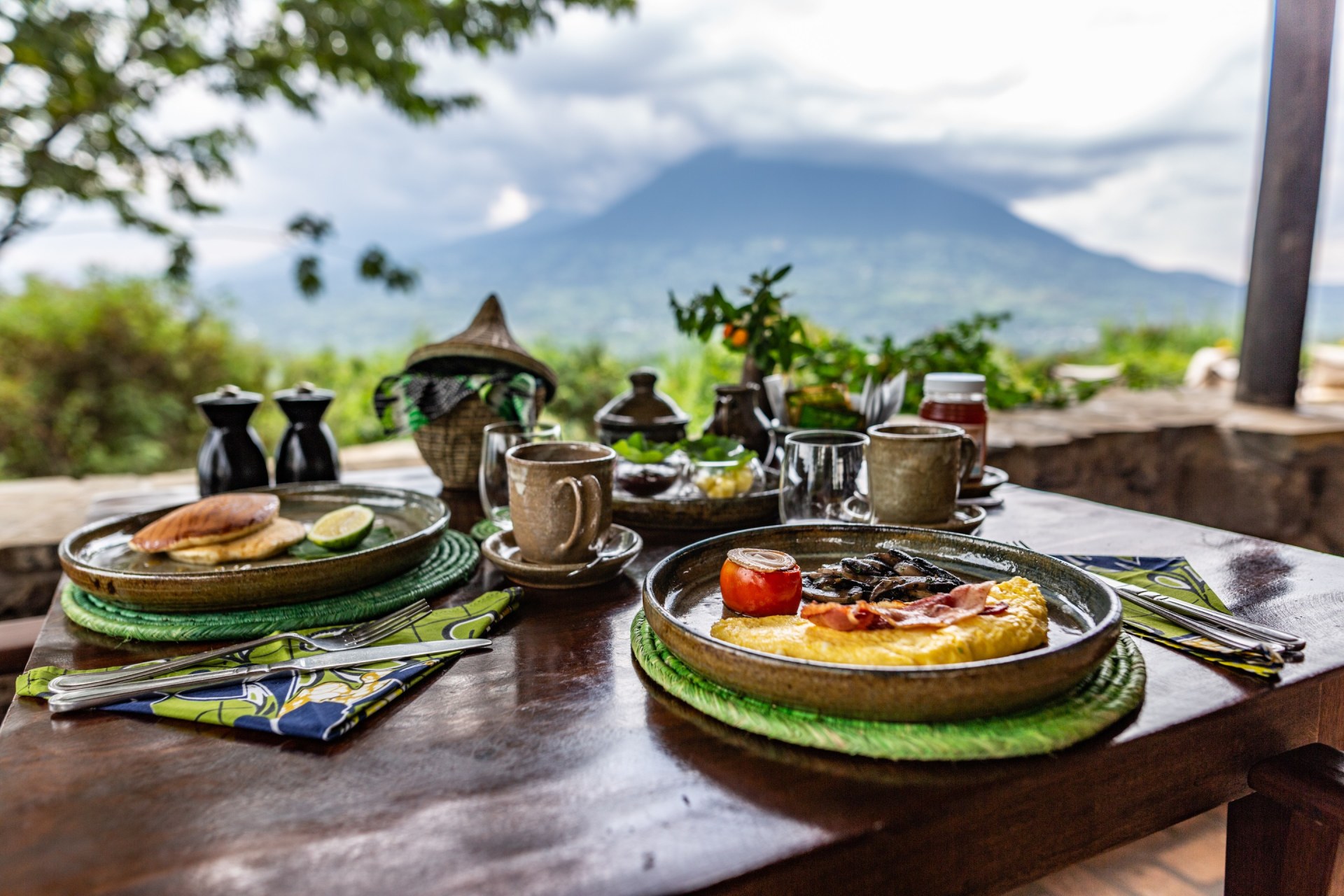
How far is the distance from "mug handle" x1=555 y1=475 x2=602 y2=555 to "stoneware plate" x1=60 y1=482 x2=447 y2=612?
23cm

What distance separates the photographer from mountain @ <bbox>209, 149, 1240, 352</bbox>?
27531 mm

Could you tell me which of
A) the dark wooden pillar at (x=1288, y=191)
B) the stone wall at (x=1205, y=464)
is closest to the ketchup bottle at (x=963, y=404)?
the stone wall at (x=1205, y=464)

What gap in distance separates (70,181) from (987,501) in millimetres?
4328

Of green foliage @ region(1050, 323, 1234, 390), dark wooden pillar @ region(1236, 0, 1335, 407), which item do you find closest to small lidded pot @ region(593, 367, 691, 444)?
dark wooden pillar @ region(1236, 0, 1335, 407)

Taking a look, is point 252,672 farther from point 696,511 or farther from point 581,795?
point 696,511

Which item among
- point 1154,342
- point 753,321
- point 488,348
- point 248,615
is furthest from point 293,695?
point 1154,342

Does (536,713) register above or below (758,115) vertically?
below

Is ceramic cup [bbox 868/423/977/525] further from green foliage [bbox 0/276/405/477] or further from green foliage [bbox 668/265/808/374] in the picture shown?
green foliage [bbox 0/276/405/477]

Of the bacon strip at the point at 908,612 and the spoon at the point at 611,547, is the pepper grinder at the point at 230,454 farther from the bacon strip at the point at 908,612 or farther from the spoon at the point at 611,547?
the bacon strip at the point at 908,612

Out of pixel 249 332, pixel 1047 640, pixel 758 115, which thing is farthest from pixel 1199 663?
pixel 758 115

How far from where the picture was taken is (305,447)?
1.57 metres

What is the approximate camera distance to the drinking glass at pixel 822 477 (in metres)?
1.16

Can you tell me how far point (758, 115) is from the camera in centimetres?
3528

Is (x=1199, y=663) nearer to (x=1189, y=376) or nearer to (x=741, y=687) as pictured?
(x=741, y=687)
